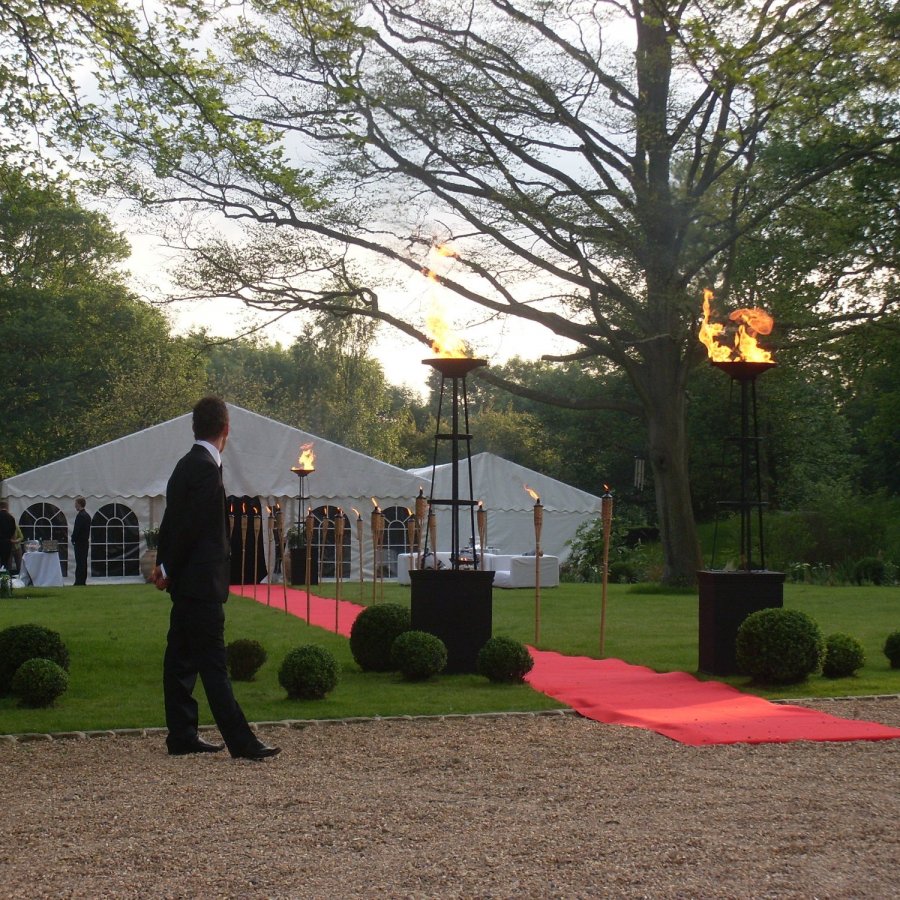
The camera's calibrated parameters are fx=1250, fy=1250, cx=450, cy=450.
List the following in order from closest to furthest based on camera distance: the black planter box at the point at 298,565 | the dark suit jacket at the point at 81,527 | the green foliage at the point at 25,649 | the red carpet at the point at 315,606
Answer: the green foliage at the point at 25,649 < the red carpet at the point at 315,606 < the dark suit jacket at the point at 81,527 < the black planter box at the point at 298,565

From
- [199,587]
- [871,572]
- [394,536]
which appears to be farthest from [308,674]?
[394,536]

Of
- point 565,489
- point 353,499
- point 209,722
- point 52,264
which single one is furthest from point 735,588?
point 52,264

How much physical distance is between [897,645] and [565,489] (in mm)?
21386

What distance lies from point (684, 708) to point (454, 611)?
2500 millimetres

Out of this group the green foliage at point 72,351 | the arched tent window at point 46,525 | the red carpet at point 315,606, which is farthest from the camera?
the green foliage at point 72,351

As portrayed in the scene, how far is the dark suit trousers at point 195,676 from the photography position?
269 inches

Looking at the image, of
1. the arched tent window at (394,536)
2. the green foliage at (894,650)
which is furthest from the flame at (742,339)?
the arched tent window at (394,536)

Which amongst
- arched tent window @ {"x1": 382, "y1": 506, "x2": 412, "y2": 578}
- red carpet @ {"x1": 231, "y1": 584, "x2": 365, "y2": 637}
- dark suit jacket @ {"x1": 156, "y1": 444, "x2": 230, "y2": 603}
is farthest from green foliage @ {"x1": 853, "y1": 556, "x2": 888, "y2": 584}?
dark suit jacket @ {"x1": 156, "y1": 444, "x2": 230, "y2": 603}

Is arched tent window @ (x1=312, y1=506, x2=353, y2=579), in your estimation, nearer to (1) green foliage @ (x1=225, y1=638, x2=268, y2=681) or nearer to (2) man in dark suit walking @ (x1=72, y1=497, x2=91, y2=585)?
(2) man in dark suit walking @ (x1=72, y1=497, x2=91, y2=585)

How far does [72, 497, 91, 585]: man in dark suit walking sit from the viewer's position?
25.9m

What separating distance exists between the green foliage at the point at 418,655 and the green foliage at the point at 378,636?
0.54 meters

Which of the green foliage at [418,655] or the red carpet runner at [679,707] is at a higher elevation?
the green foliage at [418,655]

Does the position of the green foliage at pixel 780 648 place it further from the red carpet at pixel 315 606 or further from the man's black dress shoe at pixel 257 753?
the red carpet at pixel 315 606

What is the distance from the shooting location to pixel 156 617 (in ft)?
54.8
